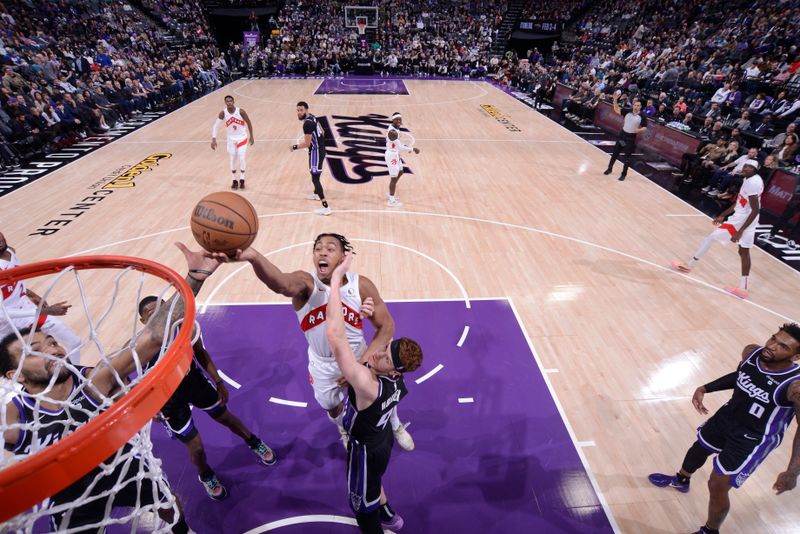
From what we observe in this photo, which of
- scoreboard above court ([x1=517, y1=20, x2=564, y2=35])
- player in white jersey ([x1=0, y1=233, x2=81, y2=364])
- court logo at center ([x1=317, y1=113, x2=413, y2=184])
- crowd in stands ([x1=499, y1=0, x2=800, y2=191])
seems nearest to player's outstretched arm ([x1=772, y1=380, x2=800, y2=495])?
player in white jersey ([x1=0, y1=233, x2=81, y2=364])

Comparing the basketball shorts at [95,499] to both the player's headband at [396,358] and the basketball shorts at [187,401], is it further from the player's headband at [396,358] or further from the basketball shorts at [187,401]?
the player's headband at [396,358]

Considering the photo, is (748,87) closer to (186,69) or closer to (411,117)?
(411,117)

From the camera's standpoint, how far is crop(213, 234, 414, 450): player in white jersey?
2.83 meters

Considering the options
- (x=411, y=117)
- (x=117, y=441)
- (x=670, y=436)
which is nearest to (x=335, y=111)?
(x=411, y=117)

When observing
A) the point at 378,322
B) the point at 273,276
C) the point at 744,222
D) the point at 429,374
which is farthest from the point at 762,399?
the point at 744,222

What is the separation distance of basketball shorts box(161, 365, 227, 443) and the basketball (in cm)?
107

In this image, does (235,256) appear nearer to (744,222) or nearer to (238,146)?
(744,222)

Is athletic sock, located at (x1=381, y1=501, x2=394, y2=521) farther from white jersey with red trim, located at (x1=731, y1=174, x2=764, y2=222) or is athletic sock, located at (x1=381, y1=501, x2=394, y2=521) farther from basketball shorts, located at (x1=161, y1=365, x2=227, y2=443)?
white jersey with red trim, located at (x1=731, y1=174, x2=764, y2=222)

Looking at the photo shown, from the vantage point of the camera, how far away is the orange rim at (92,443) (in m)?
1.21

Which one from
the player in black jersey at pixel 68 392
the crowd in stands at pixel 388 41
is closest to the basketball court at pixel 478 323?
the player in black jersey at pixel 68 392

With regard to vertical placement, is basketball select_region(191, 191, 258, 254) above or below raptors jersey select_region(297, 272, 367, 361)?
above

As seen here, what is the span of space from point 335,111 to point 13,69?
384 inches

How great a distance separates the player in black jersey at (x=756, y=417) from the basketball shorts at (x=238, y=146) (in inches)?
323

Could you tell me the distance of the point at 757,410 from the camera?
2.81m
